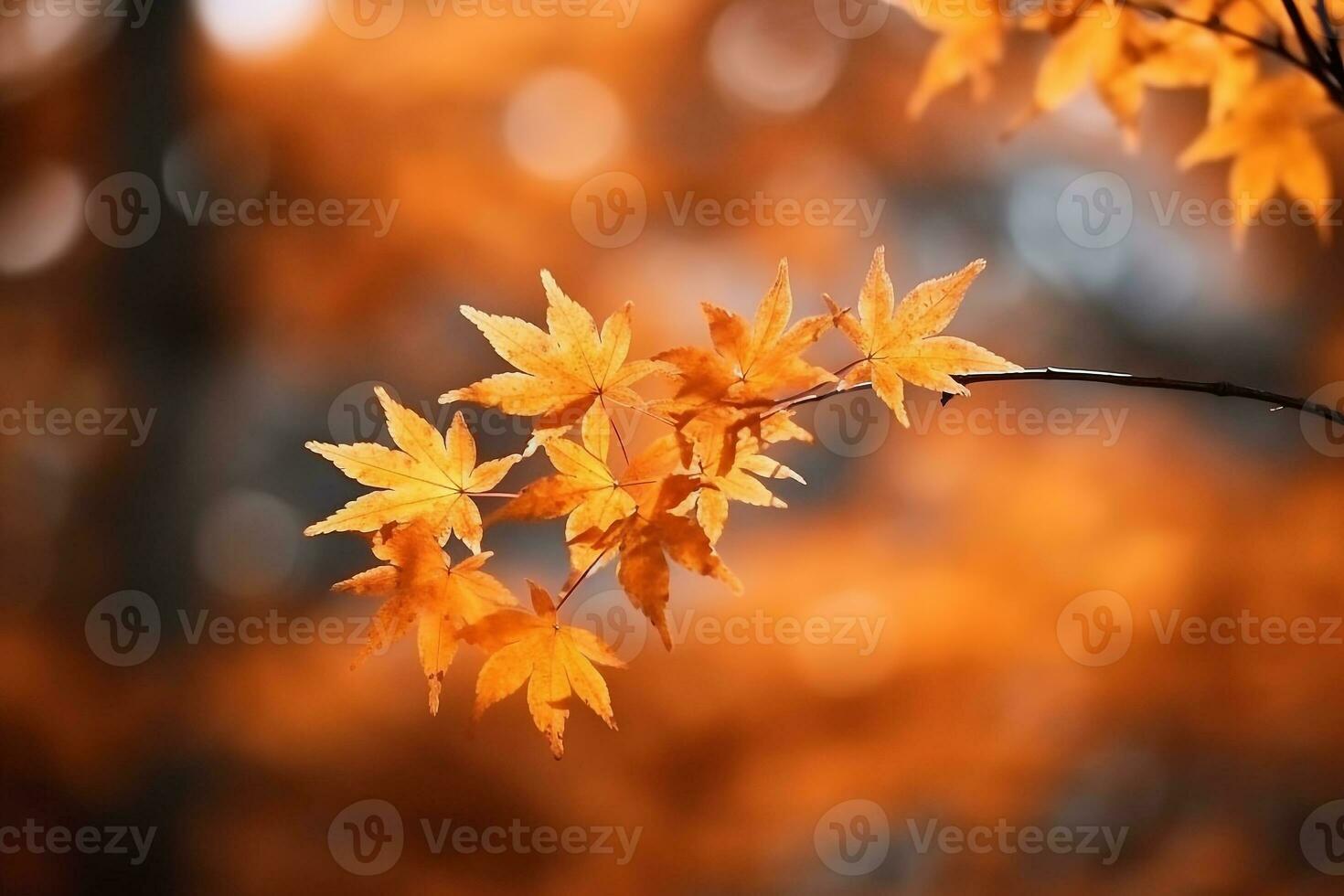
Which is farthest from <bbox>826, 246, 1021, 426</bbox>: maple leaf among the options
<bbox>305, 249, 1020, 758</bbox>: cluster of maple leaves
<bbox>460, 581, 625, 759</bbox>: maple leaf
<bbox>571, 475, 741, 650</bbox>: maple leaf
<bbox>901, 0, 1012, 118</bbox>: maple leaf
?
<bbox>901, 0, 1012, 118</bbox>: maple leaf

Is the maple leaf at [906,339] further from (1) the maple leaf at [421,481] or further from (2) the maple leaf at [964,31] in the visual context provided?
(2) the maple leaf at [964,31]

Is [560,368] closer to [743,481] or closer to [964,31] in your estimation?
[743,481]

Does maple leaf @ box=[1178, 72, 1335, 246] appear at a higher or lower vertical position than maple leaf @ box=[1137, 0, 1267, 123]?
lower

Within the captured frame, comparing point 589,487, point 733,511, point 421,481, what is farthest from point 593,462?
point 733,511

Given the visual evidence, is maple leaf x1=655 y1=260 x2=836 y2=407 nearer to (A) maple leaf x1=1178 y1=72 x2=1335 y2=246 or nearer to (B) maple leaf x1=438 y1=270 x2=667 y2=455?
(B) maple leaf x1=438 y1=270 x2=667 y2=455

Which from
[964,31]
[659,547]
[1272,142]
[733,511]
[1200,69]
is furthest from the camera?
[733,511]

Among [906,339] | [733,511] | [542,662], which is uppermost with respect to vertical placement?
[906,339]

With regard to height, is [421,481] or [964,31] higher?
[964,31]
